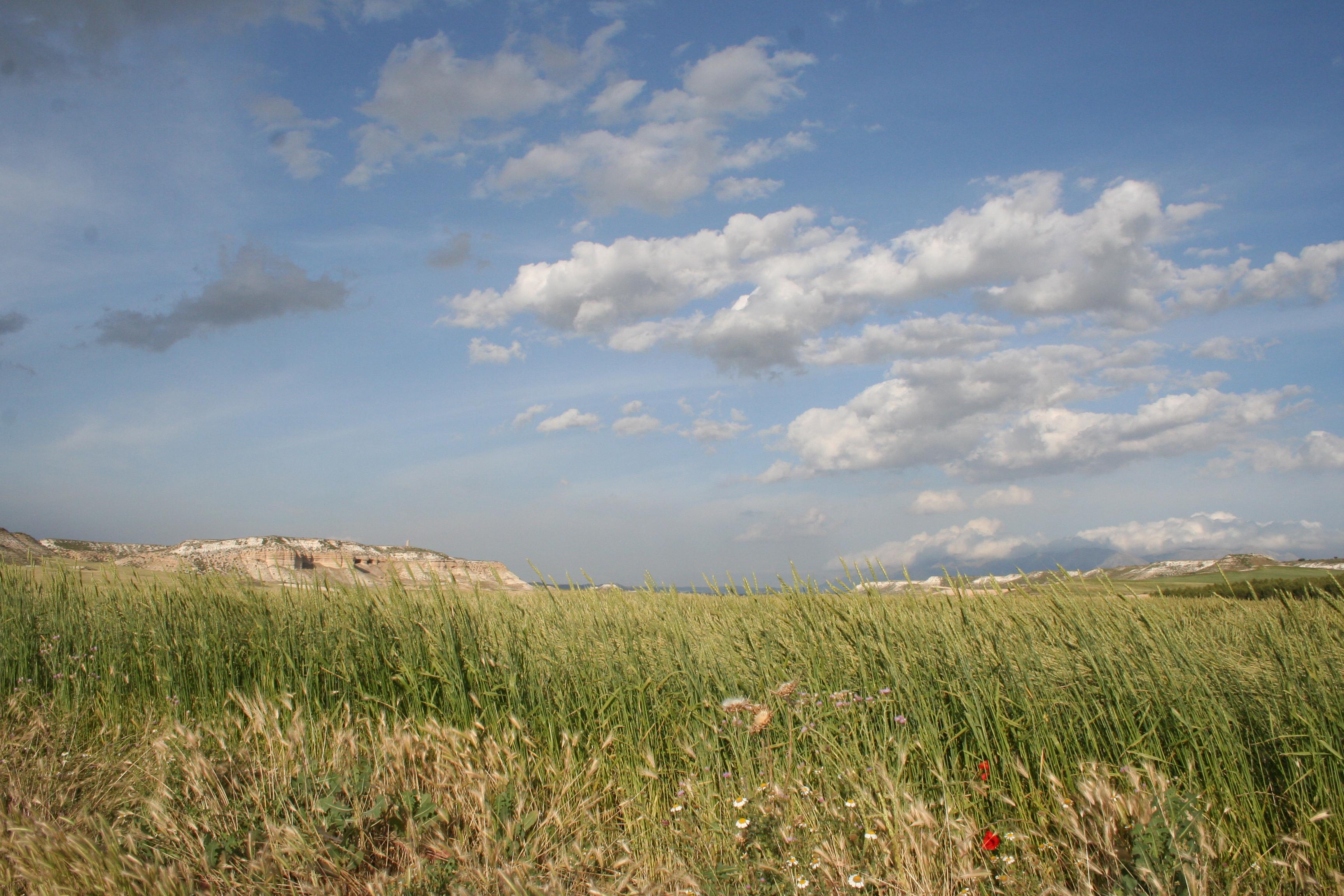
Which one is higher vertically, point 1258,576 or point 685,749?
point 685,749

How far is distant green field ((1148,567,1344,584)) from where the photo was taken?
9.78 metres

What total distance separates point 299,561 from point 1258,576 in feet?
196

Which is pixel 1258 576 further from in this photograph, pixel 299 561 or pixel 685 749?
pixel 299 561

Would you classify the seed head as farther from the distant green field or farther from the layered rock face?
the distant green field

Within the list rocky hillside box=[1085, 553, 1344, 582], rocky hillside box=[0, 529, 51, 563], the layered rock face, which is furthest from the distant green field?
rocky hillside box=[0, 529, 51, 563]

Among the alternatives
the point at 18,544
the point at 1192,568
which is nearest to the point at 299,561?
the point at 18,544

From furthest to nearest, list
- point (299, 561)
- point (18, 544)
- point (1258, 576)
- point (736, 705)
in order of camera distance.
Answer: point (299, 561)
point (18, 544)
point (1258, 576)
point (736, 705)

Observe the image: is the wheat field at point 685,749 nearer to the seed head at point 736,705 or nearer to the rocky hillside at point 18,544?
the seed head at point 736,705

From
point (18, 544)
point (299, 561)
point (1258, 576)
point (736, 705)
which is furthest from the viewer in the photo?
point (299, 561)

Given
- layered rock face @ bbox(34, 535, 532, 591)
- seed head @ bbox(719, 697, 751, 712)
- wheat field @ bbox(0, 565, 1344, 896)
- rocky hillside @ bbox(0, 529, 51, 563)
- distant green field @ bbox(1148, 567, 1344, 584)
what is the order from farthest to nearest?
rocky hillside @ bbox(0, 529, 51, 563), distant green field @ bbox(1148, 567, 1344, 584), layered rock face @ bbox(34, 535, 532, 591), seed head @ bbox(719, 697, 751, 712), wheat field @ bbox(0, 565, 1344, 896)

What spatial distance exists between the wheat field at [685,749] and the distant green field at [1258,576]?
3.46 meters

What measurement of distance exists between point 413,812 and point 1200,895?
3.53m

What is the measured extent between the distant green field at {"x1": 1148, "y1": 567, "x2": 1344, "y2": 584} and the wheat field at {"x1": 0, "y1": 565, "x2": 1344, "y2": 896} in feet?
11.4

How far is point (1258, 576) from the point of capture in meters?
11.9
